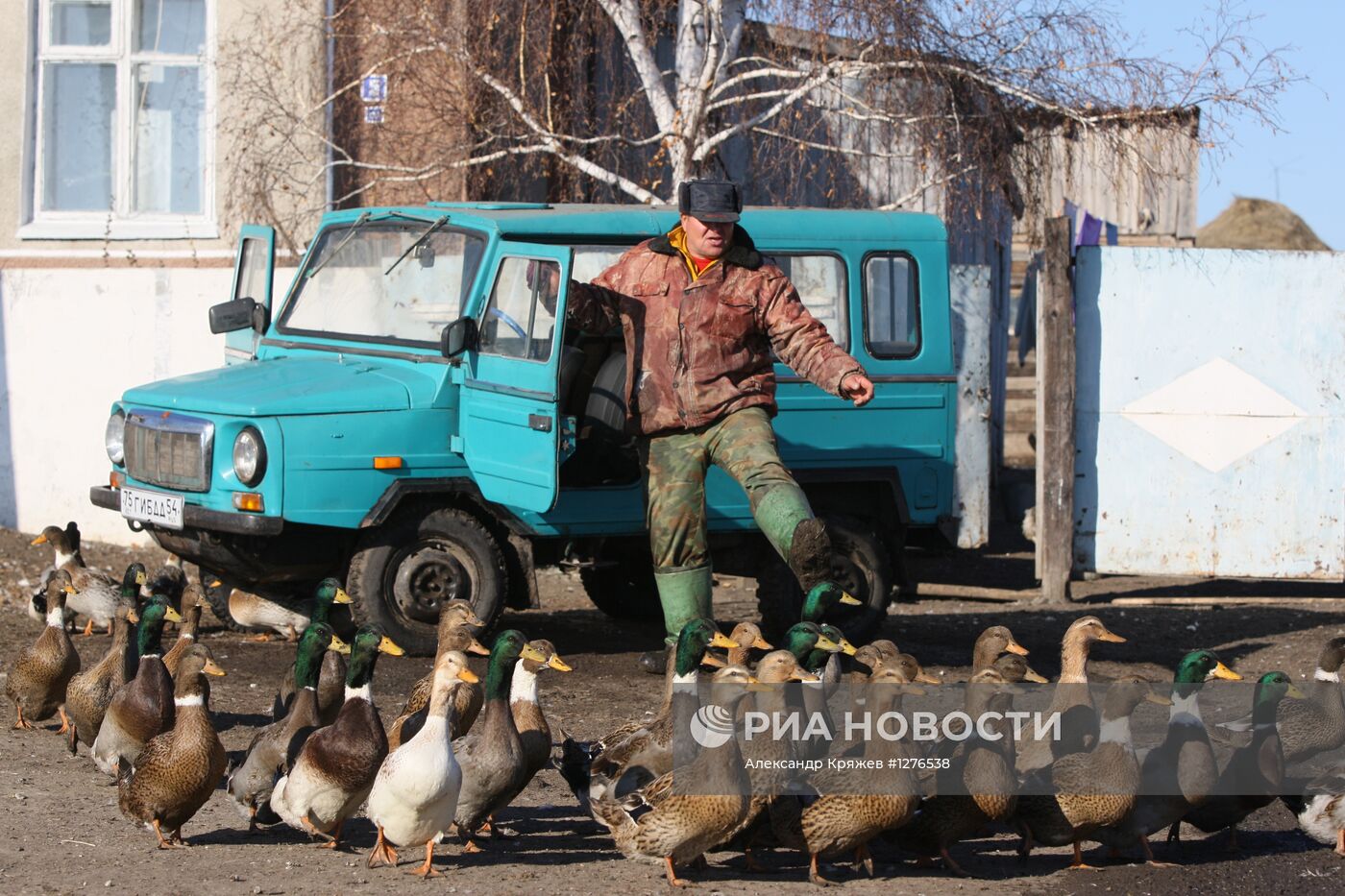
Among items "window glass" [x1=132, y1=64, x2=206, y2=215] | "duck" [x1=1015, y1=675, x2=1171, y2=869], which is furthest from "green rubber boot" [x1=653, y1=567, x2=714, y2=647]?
"window glass" [x1=132, y1=64, x2=206, y2=215]

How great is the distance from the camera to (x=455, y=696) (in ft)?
21.1

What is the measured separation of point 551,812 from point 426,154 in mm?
7392

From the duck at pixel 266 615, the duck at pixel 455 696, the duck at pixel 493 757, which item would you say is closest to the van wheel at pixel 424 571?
the duck at pixel 266 615

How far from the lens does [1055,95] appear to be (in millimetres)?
12102

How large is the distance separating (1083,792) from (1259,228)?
2589 centimetres

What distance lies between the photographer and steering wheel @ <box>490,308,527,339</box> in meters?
8.64

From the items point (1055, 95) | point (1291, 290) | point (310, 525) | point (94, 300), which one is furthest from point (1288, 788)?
point (94, 300)

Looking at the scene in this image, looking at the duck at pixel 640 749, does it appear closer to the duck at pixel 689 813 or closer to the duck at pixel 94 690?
the duck at pixel 689 813

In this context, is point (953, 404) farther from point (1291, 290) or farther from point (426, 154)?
point (426, 154)

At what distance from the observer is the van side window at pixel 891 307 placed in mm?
9812

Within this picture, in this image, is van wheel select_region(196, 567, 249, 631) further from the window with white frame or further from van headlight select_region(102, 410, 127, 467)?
the window with white frame

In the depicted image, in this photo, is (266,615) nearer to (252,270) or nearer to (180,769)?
(252,270)

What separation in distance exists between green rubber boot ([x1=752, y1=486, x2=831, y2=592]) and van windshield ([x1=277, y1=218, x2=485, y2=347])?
105 inches

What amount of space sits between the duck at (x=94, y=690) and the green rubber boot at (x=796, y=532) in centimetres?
277
